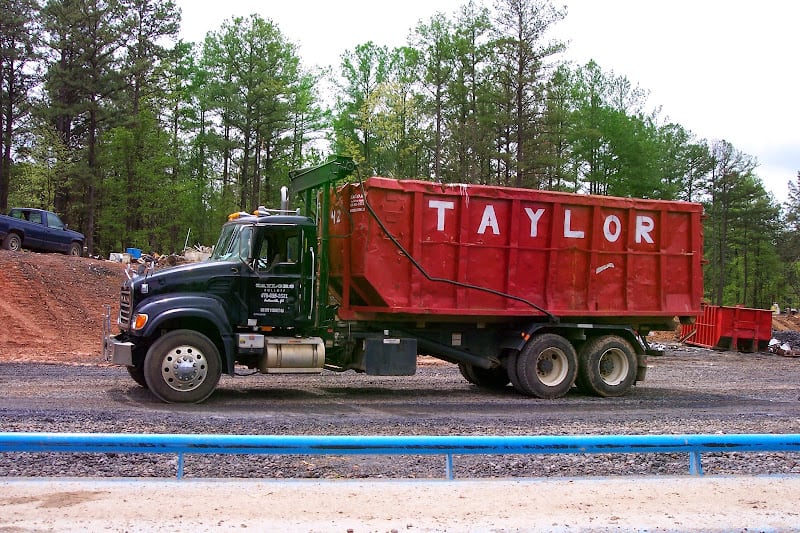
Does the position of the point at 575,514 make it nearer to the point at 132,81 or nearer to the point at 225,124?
the point at 225,124

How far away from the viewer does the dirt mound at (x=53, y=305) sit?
59.3 ft

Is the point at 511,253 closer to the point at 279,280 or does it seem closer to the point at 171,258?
the point at 279,280

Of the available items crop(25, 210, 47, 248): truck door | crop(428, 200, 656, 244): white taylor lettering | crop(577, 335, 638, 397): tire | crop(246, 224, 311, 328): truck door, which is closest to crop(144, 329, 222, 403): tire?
crop(246, 224, 311, 328): truck door

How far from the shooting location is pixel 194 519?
197 inches

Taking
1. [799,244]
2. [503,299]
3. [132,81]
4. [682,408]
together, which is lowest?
[682,408]

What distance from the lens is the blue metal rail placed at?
555 cm

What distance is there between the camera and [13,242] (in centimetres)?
2556

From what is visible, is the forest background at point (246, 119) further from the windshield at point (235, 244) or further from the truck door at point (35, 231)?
the windshield at point (235, 244)

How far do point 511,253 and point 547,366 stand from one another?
1.99 meters

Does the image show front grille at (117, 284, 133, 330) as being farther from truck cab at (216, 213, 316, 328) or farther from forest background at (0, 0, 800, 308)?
forest background at (0, 0, 800, 308)

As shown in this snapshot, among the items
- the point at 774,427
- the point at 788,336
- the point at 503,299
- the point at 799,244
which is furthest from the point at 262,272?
the point at 799,244

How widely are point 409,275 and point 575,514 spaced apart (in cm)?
617

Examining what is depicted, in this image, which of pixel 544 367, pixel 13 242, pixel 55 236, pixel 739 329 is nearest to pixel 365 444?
pixel 544 367

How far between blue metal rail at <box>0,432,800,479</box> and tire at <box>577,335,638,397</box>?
6.13 m
